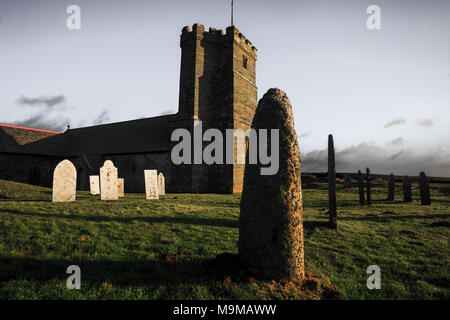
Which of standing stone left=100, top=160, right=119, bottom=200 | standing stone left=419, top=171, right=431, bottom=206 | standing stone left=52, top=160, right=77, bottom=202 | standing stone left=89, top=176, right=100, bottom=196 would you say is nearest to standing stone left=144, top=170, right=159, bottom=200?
standing stone left=100, top=160, right=119, bottom=200

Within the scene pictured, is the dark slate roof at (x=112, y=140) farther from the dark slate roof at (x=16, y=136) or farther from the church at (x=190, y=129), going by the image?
the dark slate roof at (x=16, y=136)

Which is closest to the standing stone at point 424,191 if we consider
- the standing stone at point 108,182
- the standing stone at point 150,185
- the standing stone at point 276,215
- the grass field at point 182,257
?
the grass field at point 182,257

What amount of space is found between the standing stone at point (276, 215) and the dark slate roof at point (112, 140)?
57.4ft

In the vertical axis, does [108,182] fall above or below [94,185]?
above

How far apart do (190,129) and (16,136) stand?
65.3ft

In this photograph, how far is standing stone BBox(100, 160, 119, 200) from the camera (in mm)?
10938

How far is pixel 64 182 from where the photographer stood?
9.73 m

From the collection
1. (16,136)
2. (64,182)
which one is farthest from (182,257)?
(16,136)

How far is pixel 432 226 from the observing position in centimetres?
782

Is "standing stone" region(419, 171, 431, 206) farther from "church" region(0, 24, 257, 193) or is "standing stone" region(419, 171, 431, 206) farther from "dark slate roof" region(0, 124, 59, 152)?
"dark slate roof" region(0, 124, 59, 152)

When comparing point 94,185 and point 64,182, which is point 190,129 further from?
point 64,182

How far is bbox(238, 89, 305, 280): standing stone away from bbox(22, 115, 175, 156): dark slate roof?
17.5 m
